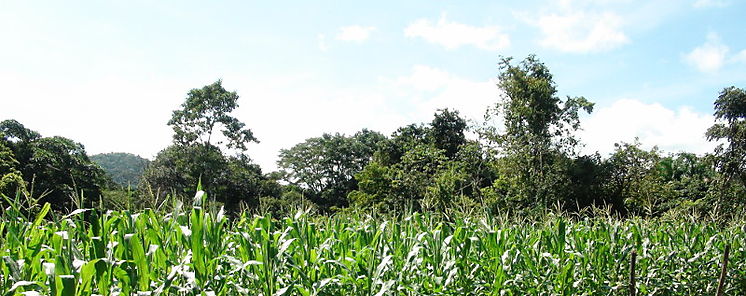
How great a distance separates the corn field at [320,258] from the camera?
2361mm

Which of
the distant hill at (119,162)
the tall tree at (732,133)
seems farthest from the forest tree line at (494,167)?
the distant hill at (119,162)

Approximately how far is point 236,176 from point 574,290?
20.1 meters

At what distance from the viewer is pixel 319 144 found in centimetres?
3684

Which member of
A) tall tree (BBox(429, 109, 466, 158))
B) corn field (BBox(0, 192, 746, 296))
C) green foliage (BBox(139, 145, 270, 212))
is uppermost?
tall tree (BBox(429, 109, 466, 158))

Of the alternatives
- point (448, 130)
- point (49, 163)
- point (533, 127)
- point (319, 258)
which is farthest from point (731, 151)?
point (49, 163)

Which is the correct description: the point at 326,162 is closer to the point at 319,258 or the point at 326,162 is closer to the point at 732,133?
the point at 732,133

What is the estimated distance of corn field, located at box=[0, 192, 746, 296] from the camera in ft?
7.75

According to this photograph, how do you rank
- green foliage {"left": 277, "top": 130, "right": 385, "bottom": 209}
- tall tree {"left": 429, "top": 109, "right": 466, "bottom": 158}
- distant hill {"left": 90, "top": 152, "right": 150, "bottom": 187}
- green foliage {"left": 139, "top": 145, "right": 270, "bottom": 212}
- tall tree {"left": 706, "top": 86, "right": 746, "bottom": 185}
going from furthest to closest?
1. distant hill {"left": 90, "top": 152, "right": 150, "bottom": 187}
2. green foliage {"left": 277, "top": 130, "right": 385, "bottom": 209}
3. tall tree {"left": 429, "top": 109, "right": 466, "bottom": 158}
4. green foliage {"left": 139, "top": 145, "right": 270, "bottom": 212}
5. tall tree {"left": 706, "top": 86, "right": 746, "bottom": 185}

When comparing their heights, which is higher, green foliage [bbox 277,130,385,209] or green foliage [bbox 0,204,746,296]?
green foliage [bbox 277,130,385,209]

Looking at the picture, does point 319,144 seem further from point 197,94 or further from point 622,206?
point 622,206

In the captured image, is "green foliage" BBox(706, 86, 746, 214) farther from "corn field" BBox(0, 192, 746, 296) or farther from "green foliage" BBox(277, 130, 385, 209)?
"green foliage" BBox(277, 130, 385, 209)

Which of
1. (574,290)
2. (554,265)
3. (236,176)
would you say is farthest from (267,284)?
(236,176)

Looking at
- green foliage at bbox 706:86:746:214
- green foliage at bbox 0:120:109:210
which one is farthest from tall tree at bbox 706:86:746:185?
green foliage at bbox 0:120:109:210

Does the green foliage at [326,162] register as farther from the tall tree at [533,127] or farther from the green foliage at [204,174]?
the tall tree at [533,127]
